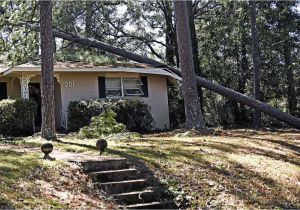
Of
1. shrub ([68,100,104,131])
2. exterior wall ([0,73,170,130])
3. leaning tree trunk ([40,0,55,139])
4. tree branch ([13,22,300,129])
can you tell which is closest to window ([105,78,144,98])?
exterior wall ([0,73,170,130])

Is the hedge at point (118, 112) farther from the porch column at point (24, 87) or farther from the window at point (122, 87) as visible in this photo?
the porch column at point (24, 87)

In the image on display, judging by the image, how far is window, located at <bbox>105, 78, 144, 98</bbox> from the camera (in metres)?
22.1

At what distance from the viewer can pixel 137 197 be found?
8422 millimetres

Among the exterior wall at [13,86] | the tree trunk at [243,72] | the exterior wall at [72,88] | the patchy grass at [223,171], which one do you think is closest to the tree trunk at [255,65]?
the exterior wall at [72,88]

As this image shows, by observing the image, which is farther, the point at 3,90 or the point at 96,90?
the point at 96,90

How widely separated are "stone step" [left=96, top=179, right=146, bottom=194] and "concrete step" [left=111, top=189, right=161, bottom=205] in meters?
0.18

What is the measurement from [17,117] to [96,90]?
4626mm

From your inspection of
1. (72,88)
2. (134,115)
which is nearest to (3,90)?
(72,88)

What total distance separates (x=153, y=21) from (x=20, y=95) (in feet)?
46.3

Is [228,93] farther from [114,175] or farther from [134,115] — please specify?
[114,175]

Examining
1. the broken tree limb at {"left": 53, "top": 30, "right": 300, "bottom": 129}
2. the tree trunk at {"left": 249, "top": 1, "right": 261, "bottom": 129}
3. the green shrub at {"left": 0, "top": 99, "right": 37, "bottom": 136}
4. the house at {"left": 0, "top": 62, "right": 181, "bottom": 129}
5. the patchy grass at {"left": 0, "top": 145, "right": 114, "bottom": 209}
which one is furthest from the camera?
the tree trunk at {"left": 249, "top": 1, "right": 261, "bottom": 129}

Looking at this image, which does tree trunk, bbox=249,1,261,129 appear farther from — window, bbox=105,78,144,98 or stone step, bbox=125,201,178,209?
stone step, bbox=125,201,178,209

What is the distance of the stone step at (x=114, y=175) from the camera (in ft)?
28.9

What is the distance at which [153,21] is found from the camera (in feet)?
107
